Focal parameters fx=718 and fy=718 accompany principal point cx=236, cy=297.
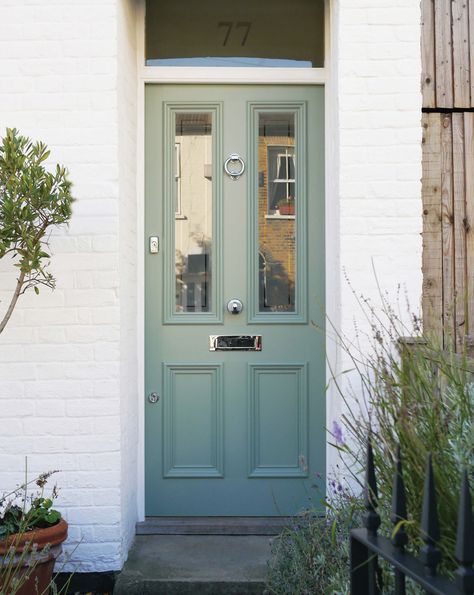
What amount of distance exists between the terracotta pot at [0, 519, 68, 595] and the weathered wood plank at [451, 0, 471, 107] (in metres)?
3.03

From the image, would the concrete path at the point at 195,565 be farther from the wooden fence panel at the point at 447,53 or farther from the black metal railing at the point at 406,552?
the wooden fence panel at the point at 447,53

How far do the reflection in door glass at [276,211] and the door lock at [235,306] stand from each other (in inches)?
4.8

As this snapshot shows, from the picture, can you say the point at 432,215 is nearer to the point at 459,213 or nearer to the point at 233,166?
the point at 459,213

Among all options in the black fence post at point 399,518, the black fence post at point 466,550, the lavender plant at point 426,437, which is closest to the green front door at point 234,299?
the lavender plant at point 426,437

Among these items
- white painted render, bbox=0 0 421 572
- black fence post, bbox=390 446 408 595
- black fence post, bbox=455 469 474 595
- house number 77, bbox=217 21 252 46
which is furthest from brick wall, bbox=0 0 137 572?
black fence post, bbox=455 469 474 595

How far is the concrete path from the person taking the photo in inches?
138

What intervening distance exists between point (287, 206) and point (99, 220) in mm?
1157

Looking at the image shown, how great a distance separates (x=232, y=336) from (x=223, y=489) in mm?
888

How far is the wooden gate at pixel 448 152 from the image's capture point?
3904 millimetres

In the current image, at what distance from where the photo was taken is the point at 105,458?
12.0 ft

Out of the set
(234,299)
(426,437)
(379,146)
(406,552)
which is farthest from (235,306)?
(406,552)

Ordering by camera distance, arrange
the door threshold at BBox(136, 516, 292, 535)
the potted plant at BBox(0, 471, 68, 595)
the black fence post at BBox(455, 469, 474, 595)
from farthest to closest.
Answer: the door threshold at BBox(136, 516, 292, 535), the potted plant at BBox(0, 471, 68, 595), the black fence post at BBox(455, 469, 474, 595)

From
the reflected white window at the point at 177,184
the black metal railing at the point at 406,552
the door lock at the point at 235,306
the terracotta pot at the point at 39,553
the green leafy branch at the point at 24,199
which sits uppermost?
the reflected white window at the point at 177,184

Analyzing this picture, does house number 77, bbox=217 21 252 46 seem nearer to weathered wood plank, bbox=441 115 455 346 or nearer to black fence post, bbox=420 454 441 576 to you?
weathered wood plank, bbox=441 115 455 346
